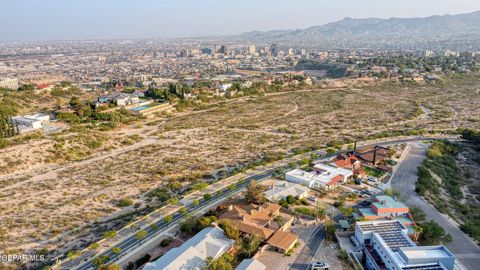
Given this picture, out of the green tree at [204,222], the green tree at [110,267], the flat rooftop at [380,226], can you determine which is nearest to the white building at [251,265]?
the green tree at [204,222]

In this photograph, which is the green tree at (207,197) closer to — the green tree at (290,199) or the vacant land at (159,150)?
the vacant land at (159,150)

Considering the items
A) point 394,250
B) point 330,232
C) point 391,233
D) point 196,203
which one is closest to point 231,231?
point 196,203

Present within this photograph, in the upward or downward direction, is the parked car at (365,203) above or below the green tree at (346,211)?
below

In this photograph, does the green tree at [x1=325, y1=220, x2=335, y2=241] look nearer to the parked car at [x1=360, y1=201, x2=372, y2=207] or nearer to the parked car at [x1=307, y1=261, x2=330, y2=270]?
the parked car at [x1=307, y1=261, x2=330, y2=270]

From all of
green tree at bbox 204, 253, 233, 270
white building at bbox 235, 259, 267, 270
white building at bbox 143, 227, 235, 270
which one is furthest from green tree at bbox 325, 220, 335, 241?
green tree at bbox 204, 253, 233, 270

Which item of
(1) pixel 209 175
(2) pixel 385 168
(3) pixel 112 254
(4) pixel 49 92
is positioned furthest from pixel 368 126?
(4) pixel 49 92
